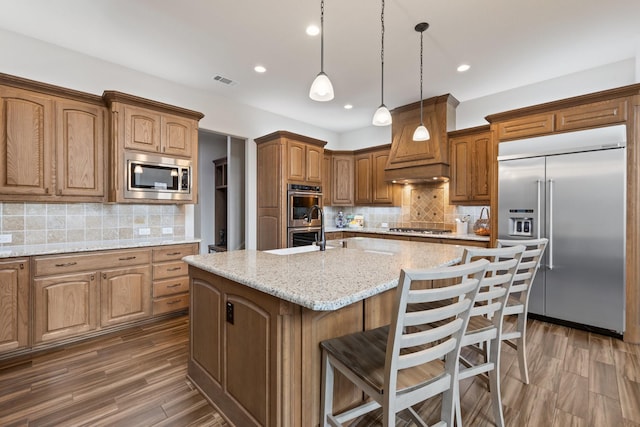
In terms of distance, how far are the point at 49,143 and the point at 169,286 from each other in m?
1.74

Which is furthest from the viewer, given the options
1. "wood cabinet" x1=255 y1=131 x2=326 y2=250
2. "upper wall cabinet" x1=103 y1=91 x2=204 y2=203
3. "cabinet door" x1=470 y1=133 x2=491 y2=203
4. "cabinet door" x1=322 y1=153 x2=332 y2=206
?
"cabinet door" x1=322 y1=153 x2=332 y2=206

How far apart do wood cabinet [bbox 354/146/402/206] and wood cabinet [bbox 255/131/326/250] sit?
1.01m

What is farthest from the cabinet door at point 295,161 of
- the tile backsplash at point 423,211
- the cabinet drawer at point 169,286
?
the cabinet drawer at point 169,286

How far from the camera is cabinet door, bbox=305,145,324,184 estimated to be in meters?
4.51

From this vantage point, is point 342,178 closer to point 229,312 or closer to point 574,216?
point 574,216

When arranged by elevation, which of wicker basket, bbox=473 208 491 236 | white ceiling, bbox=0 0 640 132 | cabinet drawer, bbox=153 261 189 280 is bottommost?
cabinet drawer, bbox=153 261 189 280

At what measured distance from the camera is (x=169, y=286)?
318 centimetres

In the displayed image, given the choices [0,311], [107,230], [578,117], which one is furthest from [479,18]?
[0,311]

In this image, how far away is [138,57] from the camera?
306cm

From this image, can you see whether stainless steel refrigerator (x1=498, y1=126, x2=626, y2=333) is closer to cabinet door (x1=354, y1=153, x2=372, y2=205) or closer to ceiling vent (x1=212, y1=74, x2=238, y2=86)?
cabinet door (x1=354, y1=153, x2=372, y2=205)

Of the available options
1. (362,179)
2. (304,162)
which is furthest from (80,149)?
(362,179)

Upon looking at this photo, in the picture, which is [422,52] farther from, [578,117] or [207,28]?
[207,28]

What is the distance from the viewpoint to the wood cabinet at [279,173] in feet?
13.6

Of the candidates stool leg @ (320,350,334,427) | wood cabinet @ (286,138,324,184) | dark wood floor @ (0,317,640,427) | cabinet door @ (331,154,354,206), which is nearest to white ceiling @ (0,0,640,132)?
wood cabinet @ (286,138,324,184)
